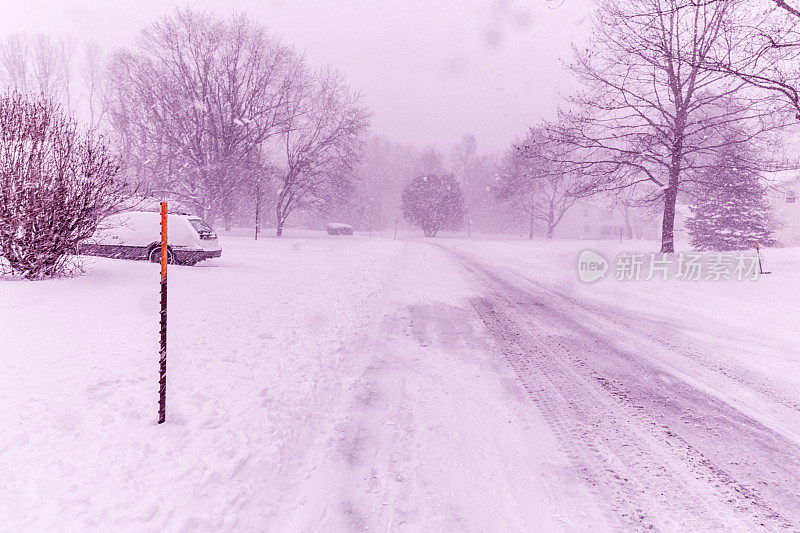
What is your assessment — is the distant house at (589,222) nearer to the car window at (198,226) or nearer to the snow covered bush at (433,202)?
the snow covered bush at (433,202)

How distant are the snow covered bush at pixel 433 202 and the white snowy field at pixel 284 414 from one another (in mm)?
46871

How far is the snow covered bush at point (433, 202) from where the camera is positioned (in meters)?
52.8

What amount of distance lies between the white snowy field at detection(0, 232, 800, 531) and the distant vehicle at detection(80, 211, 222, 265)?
462 cm

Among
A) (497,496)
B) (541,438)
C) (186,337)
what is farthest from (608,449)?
(186,337)

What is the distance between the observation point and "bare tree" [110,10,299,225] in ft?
84.5

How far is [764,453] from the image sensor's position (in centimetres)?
291

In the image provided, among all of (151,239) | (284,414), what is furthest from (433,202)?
(284,414)

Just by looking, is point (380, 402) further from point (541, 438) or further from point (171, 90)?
point (171, 90)

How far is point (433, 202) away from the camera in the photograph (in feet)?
173

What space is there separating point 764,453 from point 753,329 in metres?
5.00

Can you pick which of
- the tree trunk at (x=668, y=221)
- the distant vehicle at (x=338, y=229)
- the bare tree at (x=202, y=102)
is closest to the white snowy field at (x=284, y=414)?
the tree trunk at (x=668, y=221)

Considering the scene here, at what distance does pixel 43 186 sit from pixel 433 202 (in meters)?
48.2

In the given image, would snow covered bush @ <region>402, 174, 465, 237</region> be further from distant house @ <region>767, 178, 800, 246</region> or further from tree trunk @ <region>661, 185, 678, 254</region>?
tree trunk @ <region>661, 185, 678, 254</region>

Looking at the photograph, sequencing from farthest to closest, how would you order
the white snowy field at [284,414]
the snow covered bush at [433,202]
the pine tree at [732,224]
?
1. the snow covered bush at [433,202]
2. the pine tree at [732,224]
3. the white snowy field at [284,414]
